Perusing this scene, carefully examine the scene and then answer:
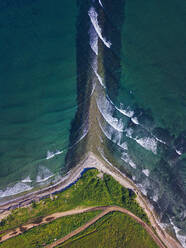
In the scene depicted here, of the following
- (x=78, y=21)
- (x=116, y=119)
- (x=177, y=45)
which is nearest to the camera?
(x=177, y=45)

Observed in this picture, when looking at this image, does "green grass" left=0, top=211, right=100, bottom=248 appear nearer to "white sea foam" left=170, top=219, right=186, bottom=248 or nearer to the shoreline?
the shoreline

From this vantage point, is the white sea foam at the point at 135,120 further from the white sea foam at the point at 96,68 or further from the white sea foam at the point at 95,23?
the white sea foam at the point at 95,23

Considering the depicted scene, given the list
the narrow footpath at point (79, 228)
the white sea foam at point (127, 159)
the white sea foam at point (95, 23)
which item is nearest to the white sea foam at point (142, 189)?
the white sea foam at point (127, 159)

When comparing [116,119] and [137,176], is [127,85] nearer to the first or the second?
[116,119]

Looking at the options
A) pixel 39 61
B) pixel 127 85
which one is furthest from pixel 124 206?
pixel 39 61

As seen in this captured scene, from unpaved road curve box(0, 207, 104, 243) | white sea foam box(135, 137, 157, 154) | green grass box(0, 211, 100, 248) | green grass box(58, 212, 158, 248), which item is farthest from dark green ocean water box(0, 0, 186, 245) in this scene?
green grass box(0, 211, 100, 248)

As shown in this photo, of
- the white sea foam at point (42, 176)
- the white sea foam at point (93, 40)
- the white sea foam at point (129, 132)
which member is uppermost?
the white sea foam at point (93, 40)
